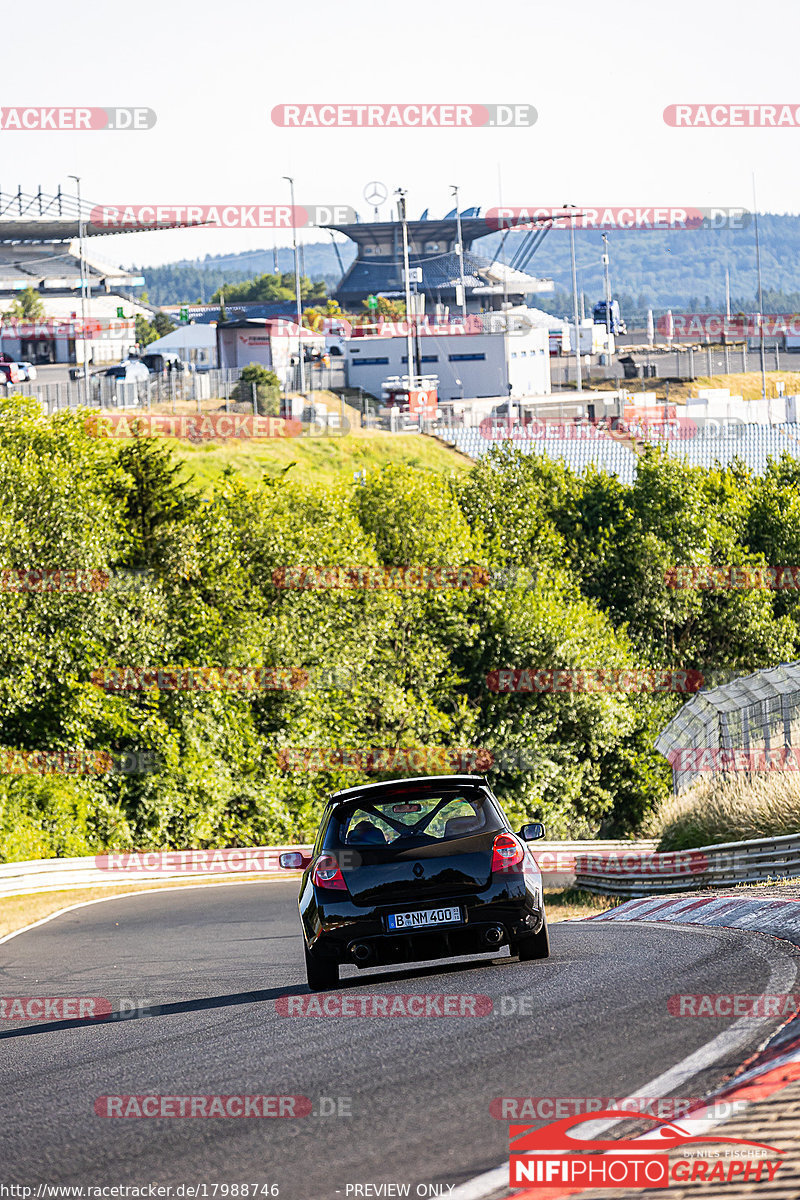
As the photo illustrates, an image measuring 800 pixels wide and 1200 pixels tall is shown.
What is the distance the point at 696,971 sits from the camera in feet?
29.3

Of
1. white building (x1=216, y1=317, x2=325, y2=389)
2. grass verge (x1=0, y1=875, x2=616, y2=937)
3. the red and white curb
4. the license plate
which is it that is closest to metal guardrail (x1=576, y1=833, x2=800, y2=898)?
grass verge (x1=0, y1=875, x2=616, y2=937)

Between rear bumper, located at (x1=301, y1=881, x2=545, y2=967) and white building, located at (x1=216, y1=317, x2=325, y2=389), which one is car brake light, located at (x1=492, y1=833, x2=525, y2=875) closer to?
rear bumper, located at (x1=301, y1=881, x2=545, y2=967)

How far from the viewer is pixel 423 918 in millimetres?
9273

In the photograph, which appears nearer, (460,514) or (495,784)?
(495,784)

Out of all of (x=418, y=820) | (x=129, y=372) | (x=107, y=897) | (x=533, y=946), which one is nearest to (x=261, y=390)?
(x=129, y=372)

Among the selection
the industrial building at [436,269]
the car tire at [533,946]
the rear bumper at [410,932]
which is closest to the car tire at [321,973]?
the rear bumper at [410,932]

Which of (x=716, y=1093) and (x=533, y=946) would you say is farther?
(x=533, y=946)

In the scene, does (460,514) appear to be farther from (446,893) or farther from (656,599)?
(446,893)

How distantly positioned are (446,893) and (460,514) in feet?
140

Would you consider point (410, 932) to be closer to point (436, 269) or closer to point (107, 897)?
point (107, 897)

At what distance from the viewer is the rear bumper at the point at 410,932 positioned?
927 centimetres

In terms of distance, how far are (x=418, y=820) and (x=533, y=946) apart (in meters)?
1.26

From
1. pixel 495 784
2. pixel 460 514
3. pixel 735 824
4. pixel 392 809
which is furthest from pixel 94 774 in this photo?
pixel 392 809

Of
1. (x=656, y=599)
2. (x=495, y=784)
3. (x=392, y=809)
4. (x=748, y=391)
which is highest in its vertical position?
(x=748, y=391)
